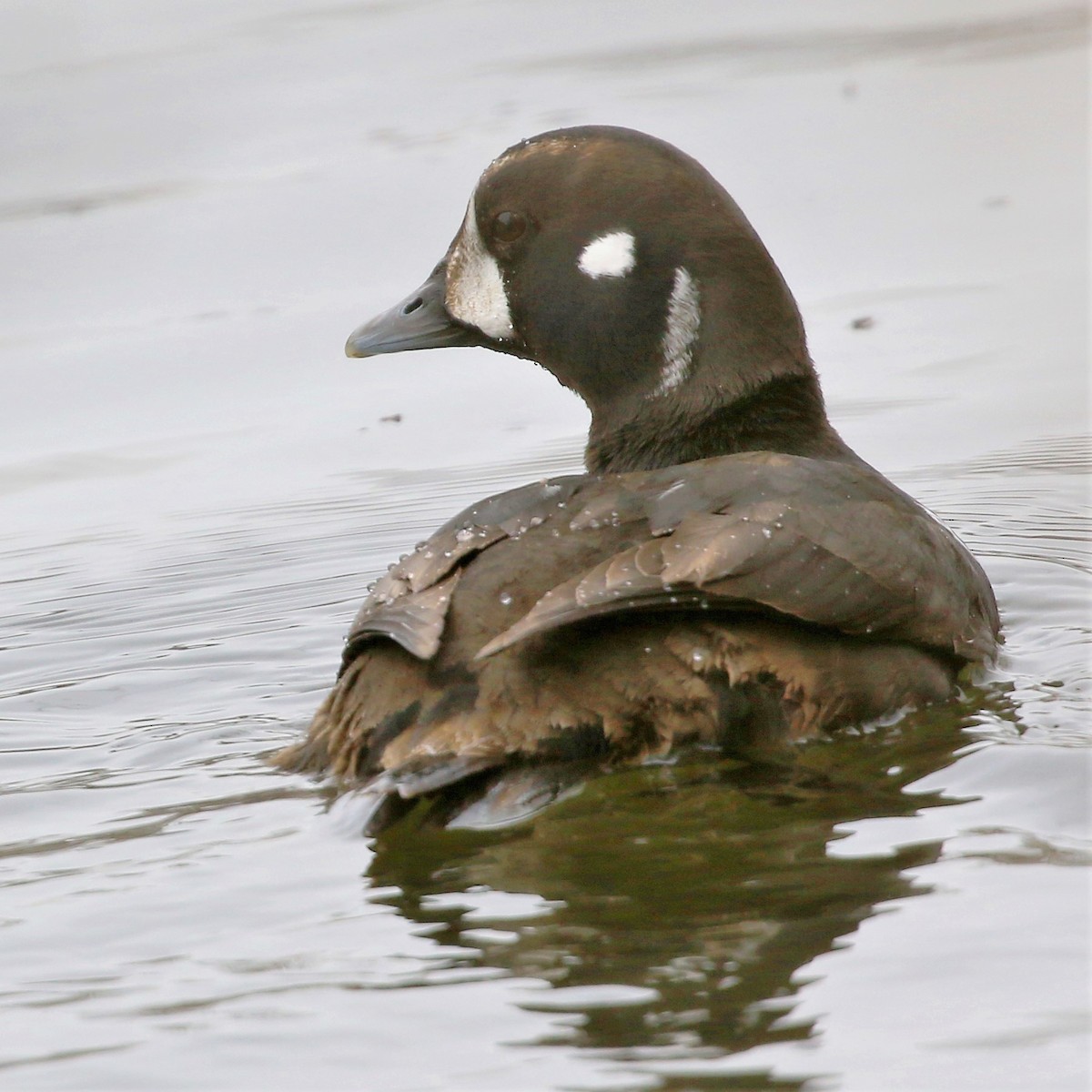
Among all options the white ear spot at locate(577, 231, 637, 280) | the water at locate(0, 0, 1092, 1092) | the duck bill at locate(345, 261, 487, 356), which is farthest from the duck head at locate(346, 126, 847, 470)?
the water at locate(0, 0, 1092, 1092)

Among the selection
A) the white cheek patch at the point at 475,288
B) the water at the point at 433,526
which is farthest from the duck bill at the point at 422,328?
the water at the point at 433,526

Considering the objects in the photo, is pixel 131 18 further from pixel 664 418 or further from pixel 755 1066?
pixel 755 1066

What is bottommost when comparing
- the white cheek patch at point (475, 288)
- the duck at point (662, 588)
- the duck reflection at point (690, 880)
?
the duck reflection at point (690, 880)

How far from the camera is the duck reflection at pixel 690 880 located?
2.84 meters

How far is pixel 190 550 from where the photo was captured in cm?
613

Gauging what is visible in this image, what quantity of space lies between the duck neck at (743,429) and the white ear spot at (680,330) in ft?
0.21

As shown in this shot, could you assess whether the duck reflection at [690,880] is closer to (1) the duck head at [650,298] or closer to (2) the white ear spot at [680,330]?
(1) the duck head at [650,298]

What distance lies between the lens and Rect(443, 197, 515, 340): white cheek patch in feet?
16.0

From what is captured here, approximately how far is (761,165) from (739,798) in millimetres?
6307

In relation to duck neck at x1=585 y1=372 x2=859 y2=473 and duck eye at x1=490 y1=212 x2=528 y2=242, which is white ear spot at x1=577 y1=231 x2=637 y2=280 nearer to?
duck eye at x1=490 y1=212 x2=528 y2=242

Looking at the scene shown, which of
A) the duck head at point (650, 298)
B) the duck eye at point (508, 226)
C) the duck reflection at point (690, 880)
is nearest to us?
the duck reflection at point (690, 880)

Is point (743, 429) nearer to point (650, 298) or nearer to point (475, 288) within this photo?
point (650, 298)

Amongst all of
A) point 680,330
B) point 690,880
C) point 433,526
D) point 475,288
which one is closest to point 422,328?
point 475,288

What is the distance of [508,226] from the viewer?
478 cm
